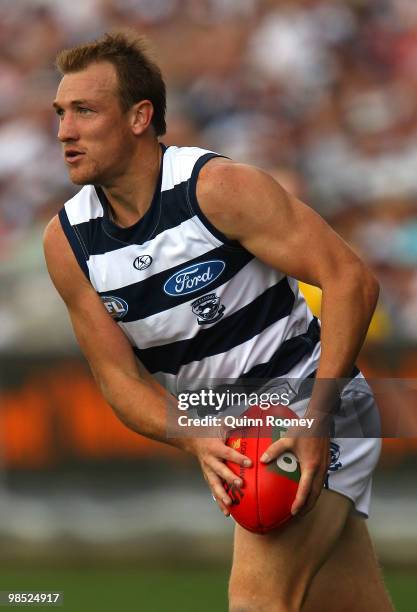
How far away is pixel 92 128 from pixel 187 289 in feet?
2.29

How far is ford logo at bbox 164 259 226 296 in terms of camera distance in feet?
13.7

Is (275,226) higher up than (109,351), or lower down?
higher up

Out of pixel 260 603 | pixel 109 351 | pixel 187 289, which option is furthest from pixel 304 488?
pixel 109 351

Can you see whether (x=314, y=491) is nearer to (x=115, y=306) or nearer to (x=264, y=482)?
(x=264, y=482)

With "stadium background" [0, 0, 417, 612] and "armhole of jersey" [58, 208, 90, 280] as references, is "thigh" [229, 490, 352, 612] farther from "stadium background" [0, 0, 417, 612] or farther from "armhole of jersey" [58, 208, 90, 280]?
"stadium background" [0, 0, 417, 612]

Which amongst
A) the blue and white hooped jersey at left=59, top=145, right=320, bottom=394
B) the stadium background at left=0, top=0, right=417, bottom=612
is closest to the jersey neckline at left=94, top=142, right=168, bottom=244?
the blue and white hooped jersey at left=59, top=145, right=320, bottom=394

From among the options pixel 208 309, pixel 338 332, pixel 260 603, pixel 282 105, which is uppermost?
pixel 282 105

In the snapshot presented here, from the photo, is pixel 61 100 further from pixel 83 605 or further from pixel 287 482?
pixel 83 605

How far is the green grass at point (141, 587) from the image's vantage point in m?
6.32

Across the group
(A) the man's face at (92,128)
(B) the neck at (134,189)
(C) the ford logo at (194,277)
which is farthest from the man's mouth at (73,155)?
(C) the ford logo at (194,277)

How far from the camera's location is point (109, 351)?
4.39 meters

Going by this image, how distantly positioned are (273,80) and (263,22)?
0.53 metres

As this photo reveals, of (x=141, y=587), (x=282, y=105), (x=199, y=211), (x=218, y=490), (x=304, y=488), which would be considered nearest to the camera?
(x=304, y=488)

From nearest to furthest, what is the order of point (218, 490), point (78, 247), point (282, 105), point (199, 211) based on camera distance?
point (218, 490)
point (199, 211)
point (78, 247)
point (282, 105)
